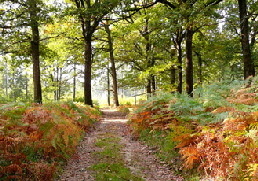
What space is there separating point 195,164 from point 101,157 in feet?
8.58

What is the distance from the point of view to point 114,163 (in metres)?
5.23

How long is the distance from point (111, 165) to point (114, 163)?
0.53 ft

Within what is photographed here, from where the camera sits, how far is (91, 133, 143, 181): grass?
4.42m

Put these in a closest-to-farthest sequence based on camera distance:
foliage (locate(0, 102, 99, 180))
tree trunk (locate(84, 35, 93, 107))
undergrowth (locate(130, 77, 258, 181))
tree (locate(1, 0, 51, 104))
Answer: undergrowth (locate(130, 77, 258, 181)), foliage (locate(0, 102, 99, 180)), tree (locate(1, 0, 51, 104)), tree trunk (locate(84, 35, 93, 107))

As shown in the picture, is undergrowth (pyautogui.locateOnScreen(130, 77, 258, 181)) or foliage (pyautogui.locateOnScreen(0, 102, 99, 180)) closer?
undergrowth (pyautogui.locateOnScreen(130, 77, 258, 181))

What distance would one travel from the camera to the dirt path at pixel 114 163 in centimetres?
448

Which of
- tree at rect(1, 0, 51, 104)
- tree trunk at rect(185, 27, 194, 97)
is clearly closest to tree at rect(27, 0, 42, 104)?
tree at rect(1, 0, 51, 104)

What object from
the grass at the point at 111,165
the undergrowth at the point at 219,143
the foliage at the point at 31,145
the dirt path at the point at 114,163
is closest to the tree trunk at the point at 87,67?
the dirt path at the point at 114,163

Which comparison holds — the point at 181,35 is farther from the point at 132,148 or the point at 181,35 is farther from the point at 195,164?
the point at 195,164

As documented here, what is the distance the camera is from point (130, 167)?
5.07 metres

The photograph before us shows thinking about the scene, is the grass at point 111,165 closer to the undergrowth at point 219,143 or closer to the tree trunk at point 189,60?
the undergrowth at point 219,143

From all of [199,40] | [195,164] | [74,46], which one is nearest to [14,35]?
[74,46]

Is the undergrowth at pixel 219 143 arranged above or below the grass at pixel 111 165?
above

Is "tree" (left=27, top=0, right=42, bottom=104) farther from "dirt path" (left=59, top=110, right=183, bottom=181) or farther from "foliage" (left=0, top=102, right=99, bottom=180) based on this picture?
"foliage" (left=0, top=102, right=99, bottom=180)
